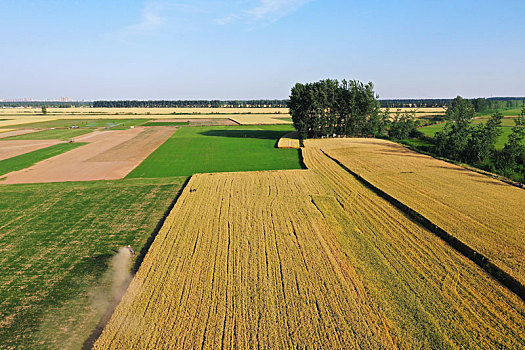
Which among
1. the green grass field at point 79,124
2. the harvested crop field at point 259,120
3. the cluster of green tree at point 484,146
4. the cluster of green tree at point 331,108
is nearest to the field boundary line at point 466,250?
the cluster of green tree at point 484,146

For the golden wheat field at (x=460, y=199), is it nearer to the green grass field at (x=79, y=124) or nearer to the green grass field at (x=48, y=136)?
the green grass field at (x=48, y=136)

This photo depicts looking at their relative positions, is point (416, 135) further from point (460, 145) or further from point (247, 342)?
point (247, 342)

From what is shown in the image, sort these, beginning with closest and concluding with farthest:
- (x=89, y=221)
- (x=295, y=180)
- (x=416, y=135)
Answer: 1. (x=89, y=221)
2. (x=295, y=180)
3. (x=416, y=135)

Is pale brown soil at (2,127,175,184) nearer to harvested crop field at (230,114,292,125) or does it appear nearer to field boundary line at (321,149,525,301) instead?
field boundary line at (321,149,525,301)

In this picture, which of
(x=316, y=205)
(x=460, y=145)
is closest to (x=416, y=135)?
(x=460, y=145)

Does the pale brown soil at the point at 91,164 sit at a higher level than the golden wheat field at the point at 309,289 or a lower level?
higher

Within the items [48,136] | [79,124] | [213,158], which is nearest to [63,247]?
[213,158]

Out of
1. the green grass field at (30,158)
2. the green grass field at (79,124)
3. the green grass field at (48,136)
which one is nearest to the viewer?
the green grass field at (30,158)
